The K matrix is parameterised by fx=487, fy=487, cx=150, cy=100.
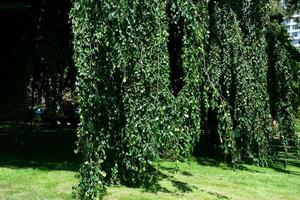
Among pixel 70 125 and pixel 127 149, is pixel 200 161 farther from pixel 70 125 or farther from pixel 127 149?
pixel 70 125

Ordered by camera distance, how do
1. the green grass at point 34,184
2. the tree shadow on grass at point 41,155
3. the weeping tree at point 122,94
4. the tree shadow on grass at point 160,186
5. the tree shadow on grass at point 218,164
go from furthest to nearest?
1. the tree shadow on grass at point 218,164
2. the tree shadow on grass at point 41,155
3. the tree shadow on grass at point 160,186
4. the green grass at point 34,184
5. the weeping tree at point 122,94

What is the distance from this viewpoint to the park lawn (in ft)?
21.6

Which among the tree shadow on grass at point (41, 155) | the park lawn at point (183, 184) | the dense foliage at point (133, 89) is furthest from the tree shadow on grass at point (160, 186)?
the tree shadow on grass at point (41, 155)

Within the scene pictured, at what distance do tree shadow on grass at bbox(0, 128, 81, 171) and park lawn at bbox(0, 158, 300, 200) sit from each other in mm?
383

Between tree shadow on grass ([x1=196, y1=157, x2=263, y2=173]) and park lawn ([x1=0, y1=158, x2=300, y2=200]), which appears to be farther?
tree shadow on grass ([x1=196, y1=157, x2=263, y2=173])

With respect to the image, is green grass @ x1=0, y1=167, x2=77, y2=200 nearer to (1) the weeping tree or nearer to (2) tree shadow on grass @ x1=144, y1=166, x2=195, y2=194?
(1) the weeping tree

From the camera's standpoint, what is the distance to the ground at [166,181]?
21.7ft

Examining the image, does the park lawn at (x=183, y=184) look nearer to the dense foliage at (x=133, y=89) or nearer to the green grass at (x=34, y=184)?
the green grass at (x=34, y=184)

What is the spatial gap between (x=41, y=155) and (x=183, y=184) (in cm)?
329

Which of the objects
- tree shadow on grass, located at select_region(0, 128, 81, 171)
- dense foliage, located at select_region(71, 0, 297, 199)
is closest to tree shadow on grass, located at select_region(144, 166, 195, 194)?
dense foliage, located at select_region(71, 0, 297, 199)

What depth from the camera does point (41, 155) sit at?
9.64m

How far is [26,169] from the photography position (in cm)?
800

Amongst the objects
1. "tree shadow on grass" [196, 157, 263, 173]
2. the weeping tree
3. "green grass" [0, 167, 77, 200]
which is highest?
the weeping tree

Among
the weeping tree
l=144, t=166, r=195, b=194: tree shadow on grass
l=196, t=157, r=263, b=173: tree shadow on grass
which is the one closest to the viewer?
the weeping tree
